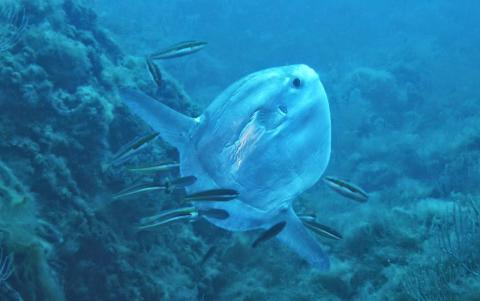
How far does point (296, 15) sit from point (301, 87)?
35.0 meters

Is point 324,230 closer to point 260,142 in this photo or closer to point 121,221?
point 260,142

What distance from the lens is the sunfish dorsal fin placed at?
3.13 metres

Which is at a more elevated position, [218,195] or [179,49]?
[179,49]

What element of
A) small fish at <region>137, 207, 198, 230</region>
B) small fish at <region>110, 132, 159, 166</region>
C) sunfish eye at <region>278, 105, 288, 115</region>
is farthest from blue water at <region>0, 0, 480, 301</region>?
sunfish eye at <region>278, 105, 288, 115</region>

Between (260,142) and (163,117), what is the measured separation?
1.04 metres

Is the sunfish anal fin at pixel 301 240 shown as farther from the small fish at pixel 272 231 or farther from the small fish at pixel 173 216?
the small fish at pixel 173 216

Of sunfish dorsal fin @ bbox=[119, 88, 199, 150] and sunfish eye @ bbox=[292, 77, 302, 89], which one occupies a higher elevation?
sunfish eye @ bbox=[292, 77, 302, 89]

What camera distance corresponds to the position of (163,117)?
10.4 feet

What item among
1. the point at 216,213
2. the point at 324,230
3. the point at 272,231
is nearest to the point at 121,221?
the point at 216,213

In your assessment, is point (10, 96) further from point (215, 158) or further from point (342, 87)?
point (342, 87)

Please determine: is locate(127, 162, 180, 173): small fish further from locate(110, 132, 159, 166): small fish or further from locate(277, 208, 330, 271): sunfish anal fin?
locate(277, 208, 330, 271): sunfish anal fin

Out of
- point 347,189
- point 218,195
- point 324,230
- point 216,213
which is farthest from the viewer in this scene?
point 347,189

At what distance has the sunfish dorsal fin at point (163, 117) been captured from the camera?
313 centimetres

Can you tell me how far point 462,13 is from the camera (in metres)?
39.2
